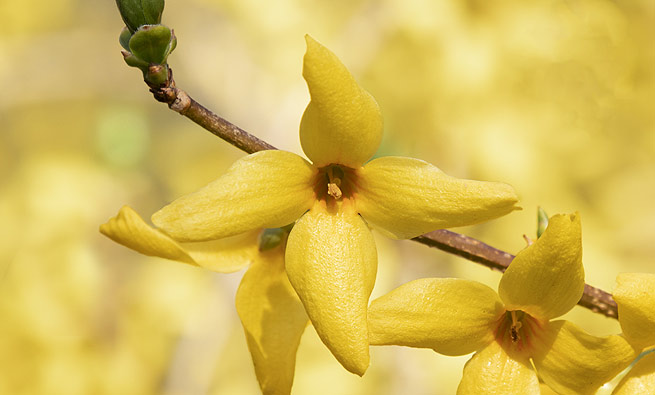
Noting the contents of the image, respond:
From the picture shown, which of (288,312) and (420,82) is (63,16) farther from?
(288,312)

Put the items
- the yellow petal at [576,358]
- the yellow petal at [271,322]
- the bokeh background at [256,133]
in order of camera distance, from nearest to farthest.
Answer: the yellow petal at [576,358], the yellow petal at [271,322], the bokeh background at [256,133]

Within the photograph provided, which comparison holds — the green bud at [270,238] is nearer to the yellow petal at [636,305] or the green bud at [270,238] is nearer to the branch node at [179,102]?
the branch node at [179,102]

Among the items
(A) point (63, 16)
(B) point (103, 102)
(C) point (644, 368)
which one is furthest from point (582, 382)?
(A) point (63, 16)

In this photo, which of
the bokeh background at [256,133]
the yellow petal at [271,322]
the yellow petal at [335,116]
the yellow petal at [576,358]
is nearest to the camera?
the yellow petal at [335,116]

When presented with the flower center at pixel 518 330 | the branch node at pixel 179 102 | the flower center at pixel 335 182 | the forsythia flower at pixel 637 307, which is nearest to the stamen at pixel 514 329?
the flower center at pixel 518 330

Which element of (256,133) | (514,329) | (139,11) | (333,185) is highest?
(256,133)

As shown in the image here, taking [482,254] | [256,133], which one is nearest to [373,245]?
[482,254]

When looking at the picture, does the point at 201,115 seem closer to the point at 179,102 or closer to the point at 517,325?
the point at 179,102
